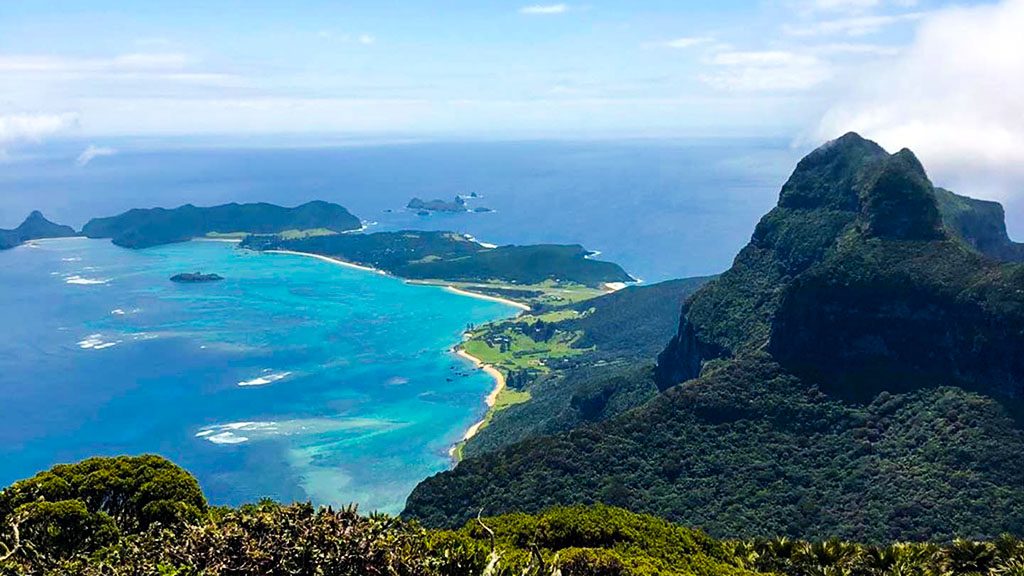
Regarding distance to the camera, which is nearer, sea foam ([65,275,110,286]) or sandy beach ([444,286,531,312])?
sandy beach ([444,286,531,312])

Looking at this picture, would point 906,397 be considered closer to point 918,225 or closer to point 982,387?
point 982,387

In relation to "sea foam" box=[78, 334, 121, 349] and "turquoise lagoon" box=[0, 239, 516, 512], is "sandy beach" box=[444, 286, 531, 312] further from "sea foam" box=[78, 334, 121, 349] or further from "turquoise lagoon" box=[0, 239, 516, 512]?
"sea foam" box=[78, 334, 121, 349]

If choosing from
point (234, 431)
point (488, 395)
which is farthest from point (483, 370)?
point (234, 431)

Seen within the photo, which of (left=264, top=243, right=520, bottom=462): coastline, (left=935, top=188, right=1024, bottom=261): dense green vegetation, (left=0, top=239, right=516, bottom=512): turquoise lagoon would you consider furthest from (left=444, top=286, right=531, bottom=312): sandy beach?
(left=935, top=188, right=1024, bottom=261): dense green vegetation

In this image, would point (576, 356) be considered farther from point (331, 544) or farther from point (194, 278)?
point (331, 544)

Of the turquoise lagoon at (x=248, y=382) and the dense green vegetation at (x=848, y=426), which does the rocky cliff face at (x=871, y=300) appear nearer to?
the dense green vegetation at (x=848, y=426)

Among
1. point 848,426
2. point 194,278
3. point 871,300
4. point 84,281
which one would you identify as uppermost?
point 871,300
